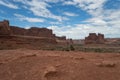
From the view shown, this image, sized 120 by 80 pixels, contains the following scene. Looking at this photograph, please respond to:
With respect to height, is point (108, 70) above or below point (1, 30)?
below

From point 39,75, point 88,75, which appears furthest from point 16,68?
point 88,75

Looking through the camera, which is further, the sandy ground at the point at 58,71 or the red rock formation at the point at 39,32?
the red rock formation at the point at 39,32

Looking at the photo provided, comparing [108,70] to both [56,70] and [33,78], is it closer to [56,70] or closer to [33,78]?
[56,70]

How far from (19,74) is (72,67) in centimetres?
283

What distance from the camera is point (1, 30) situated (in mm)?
34812

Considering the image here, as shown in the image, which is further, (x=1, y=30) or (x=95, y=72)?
(x=1, y=30)

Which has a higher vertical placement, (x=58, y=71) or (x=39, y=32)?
(x=39, y=32)

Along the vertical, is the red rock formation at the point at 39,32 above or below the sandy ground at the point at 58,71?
above

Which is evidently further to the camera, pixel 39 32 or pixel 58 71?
pixel 39 32

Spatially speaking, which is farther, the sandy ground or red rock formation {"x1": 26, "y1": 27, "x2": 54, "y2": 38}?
red rock formation {"x1": 26, "y1": 27, "x2": 54, "y2": 38}

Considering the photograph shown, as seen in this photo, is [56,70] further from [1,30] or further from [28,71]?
[1,30]

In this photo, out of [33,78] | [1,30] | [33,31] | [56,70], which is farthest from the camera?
[33,31]

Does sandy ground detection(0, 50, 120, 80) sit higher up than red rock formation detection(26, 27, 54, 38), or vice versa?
red rock formation detection(26, 27, 54, 38)

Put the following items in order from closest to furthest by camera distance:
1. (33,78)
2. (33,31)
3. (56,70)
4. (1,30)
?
(33,78), (56,70), (1,30), (33,31)
